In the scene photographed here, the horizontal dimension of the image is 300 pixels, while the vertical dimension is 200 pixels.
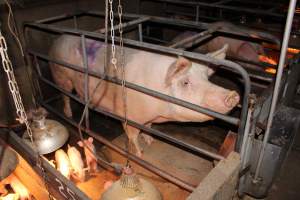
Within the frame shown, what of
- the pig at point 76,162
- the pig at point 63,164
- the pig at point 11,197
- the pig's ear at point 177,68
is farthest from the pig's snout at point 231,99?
the pig at point 11,197

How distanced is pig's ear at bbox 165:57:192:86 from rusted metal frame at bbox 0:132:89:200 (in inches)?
60.0

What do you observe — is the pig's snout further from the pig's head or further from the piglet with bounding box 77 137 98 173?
the piglet with bounding box 77 137 98 173

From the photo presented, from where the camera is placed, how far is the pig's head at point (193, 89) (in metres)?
2.66

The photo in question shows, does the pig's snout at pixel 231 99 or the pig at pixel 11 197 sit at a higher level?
the pig's snout at pixel 231 99

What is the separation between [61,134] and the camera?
2.66 m

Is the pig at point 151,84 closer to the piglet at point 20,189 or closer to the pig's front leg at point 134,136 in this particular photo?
the pig's front leg at point 134,136

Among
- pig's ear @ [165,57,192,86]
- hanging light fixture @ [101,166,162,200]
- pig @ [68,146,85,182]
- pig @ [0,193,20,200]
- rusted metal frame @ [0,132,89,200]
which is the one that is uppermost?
pig's ear @ [165,57,192,86]

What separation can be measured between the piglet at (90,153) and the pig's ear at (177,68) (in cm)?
128

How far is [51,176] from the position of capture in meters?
2.12

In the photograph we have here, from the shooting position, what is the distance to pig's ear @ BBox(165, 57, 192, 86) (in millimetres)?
2753

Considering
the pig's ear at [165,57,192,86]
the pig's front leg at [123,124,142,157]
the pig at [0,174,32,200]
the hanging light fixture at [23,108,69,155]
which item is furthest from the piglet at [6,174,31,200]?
the pig's ear at [165,57,192,86]

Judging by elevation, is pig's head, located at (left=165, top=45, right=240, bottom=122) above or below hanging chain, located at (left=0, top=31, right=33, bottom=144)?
below

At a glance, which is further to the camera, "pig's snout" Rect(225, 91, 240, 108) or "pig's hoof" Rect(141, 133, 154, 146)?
"pig's hoof" Rect(141, 133, 154, 146)

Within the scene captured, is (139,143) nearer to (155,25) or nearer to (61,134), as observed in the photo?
(61,134)
